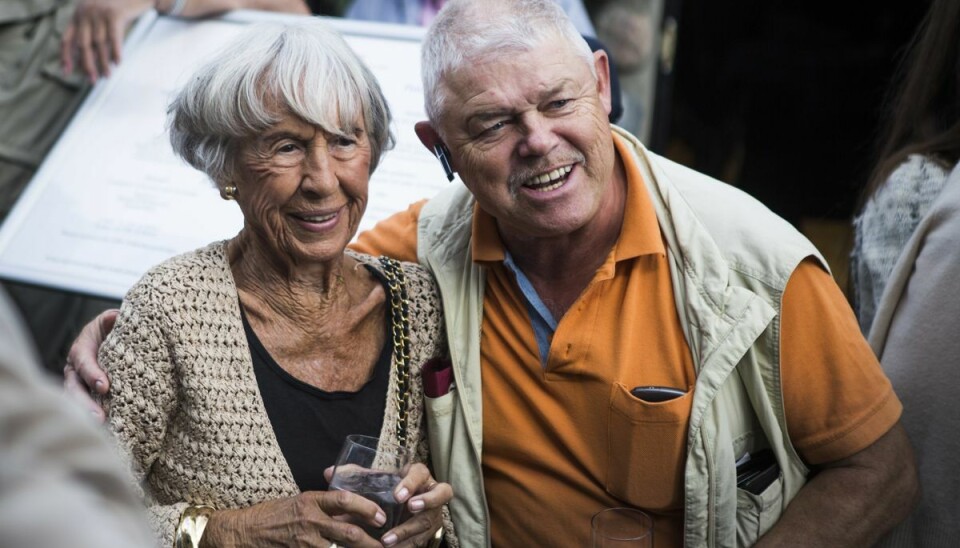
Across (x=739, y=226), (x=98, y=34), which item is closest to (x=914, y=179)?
(x=739, y=226)

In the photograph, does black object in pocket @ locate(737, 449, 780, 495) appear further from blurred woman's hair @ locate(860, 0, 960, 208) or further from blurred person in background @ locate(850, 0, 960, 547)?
blurred woman's hair @ locate(860, 0, 960, 208)

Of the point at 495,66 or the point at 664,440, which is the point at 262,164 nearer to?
the point at 495,66

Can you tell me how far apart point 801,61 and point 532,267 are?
4.21 m

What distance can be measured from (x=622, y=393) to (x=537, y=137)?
0.55 meters

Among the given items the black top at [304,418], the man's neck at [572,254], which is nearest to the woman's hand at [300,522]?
the black top at [304,418]

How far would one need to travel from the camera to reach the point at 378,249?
2.58m

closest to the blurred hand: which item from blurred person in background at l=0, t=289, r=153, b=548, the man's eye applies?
the man's eye

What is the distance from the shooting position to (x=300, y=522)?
188cm

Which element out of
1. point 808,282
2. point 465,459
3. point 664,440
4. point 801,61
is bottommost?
point 801,61

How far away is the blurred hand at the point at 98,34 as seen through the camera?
10.5 ft

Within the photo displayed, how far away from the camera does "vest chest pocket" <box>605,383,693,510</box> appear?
204 cm

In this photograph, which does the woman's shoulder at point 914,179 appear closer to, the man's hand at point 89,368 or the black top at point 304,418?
the black top at point 304,418

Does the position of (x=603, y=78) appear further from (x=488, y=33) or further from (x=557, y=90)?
(x=488, y=33)

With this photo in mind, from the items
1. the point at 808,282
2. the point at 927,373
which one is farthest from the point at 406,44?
the point at 927,373
